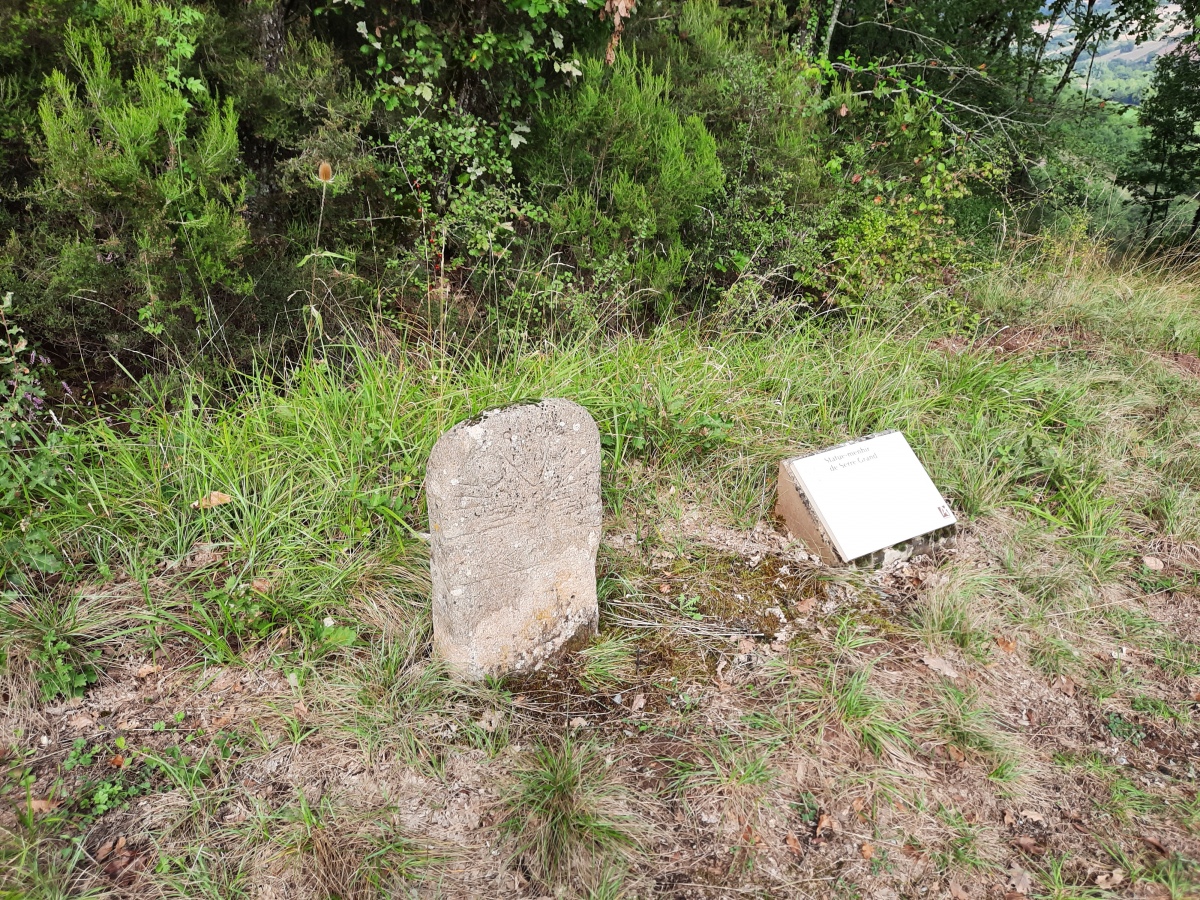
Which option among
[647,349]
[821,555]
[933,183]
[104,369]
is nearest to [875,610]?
[821,555]

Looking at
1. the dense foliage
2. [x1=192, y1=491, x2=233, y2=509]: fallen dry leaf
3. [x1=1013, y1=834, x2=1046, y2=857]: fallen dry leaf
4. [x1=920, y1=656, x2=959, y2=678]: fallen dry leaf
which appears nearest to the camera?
[x1=1013, y1=834, x2=1046, y2=857]: fallen dry leaf

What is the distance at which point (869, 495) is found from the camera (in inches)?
118

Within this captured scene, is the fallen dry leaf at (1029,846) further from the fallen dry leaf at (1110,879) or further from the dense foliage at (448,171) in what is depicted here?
the dense foliage at (448,171)

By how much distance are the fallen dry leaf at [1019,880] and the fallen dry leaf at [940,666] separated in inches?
26.2

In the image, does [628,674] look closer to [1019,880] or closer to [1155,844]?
[1019,880]

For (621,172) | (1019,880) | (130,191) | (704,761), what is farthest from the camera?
(621,172)

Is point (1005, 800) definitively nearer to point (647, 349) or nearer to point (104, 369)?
point (647, 349)

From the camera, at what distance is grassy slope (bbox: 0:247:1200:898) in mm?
1940

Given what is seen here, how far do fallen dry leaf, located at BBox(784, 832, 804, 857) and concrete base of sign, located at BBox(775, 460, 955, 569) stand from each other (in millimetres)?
1147

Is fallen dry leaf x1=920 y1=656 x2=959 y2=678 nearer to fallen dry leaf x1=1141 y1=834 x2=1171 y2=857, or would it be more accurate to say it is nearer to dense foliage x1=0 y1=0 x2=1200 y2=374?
fallen dry leaf x1=1141 y1=834 x2=1171 y2=857

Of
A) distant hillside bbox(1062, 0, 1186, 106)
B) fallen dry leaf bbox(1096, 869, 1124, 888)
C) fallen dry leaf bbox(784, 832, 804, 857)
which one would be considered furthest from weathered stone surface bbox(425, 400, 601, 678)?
distant hillside bbox(1062, 0, 1186, 106)

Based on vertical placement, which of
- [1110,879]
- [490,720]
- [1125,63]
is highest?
[1125,63]

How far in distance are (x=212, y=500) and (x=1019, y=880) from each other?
283 cm

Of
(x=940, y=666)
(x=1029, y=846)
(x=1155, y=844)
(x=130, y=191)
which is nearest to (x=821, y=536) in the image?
(x=940, y=666)
